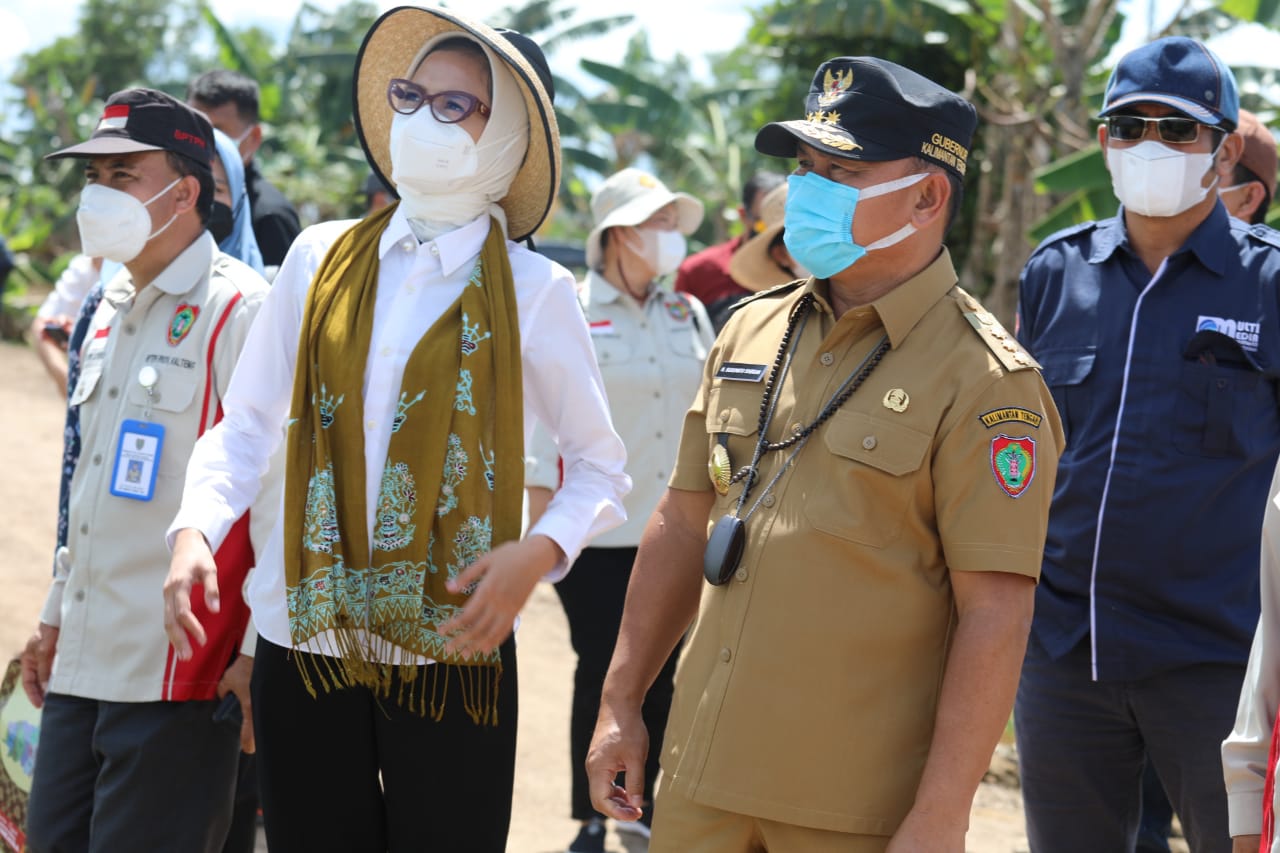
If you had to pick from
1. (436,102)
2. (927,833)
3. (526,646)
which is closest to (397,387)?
(436,102)

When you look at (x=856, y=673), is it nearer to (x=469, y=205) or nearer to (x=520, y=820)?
(x=469, y=205)

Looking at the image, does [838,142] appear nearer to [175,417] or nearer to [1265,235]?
[1265,235]

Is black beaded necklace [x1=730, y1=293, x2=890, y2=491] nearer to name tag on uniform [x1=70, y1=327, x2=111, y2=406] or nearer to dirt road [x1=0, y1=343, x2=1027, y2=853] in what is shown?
name tag on uniform [x1=70, y1=327, x2=111, y2=406]

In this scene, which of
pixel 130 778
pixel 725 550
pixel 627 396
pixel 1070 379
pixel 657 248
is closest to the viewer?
pixel 725 550

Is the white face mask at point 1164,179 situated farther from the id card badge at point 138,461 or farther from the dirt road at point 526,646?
the dirt road at point 526,646

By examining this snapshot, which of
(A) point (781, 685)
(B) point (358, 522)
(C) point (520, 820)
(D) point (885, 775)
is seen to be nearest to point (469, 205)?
(B) point (358, 522)

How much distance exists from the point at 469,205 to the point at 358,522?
0.75 metres

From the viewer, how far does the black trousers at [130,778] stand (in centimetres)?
349

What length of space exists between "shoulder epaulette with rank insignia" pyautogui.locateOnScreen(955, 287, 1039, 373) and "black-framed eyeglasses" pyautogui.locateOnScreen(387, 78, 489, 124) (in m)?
1.11

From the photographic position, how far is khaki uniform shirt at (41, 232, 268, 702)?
3.58m

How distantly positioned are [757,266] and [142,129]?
9.98 feet

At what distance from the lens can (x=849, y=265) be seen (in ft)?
8.88

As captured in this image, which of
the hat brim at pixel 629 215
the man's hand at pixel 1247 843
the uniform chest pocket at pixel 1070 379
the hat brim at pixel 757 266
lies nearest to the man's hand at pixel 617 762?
the man's hand at pixel 1247 843

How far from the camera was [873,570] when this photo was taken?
2490 mm
